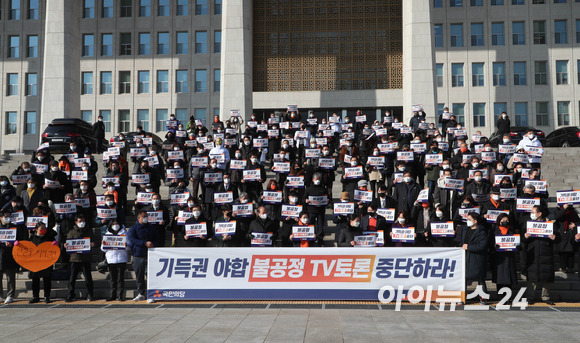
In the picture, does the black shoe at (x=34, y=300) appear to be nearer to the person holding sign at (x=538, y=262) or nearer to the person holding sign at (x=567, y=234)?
the person holding sign at (x=538, y=262)

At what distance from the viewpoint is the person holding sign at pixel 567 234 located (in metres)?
13.8

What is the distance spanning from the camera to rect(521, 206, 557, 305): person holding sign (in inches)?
505

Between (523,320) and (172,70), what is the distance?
41.2 meters

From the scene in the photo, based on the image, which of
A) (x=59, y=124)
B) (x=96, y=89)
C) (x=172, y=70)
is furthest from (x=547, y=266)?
(x=96, y=89)

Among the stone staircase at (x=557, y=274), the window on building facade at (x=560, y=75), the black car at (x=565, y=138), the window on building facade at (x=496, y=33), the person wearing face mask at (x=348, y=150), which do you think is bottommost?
the stone staircase at (x=557, y=274)

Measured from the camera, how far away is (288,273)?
510 inches

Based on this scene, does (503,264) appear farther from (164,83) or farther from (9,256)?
(164,83)

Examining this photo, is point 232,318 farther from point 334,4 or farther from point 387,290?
point 334,4

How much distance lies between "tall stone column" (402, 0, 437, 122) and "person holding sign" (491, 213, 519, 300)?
20.1 metres

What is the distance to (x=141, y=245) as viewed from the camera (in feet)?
44.6

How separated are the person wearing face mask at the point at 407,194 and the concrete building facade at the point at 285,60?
82.2 feet

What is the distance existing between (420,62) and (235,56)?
10.4 meters

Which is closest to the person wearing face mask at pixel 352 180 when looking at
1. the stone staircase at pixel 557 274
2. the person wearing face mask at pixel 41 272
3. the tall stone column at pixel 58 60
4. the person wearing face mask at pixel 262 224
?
the stone staircase at pixel 557 274

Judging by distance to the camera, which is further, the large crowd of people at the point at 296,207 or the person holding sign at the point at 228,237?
the person holding sign at the point at 228,237
